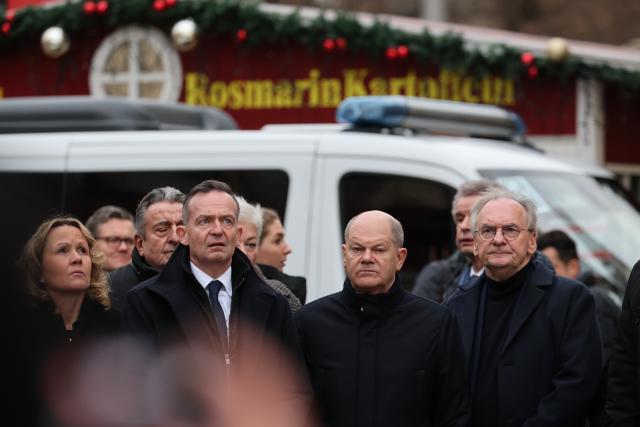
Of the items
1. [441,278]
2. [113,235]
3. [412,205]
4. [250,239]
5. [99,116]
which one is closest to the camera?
[250,239]

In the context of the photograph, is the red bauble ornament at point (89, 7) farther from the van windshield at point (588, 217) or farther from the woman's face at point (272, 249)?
the woman's face at point (272, 249)

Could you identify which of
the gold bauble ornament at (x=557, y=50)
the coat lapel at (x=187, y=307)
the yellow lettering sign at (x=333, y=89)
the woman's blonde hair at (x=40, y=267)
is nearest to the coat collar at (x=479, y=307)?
the coat lapel at (x=187, y=307)

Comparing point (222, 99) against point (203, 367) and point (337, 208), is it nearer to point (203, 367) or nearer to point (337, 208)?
point (337, 208)

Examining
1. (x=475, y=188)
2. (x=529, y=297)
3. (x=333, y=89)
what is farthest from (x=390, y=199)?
(x=333, y=89)

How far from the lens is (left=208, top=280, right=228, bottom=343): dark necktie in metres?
5.66

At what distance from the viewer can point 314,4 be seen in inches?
894

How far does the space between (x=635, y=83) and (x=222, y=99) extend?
409cm

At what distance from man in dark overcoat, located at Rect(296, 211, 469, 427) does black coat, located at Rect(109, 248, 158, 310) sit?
113 centimetres

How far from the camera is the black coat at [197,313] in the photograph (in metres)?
5.59

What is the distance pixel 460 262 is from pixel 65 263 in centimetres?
244

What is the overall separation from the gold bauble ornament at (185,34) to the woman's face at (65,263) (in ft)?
28.8

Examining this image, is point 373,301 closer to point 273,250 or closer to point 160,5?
point 273,250

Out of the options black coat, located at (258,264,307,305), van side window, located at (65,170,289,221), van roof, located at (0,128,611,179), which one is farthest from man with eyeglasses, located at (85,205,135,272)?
black coat, located at (258,264,307,305)

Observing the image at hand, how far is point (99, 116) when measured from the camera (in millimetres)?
10625
